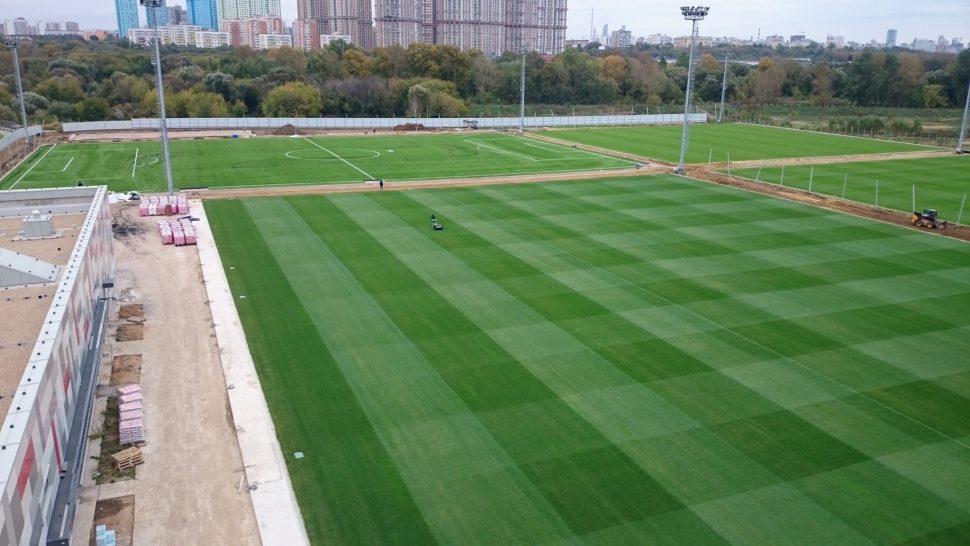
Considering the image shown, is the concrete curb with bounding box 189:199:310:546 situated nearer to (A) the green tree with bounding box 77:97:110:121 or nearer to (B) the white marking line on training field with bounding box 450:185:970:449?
(B) the white marking line on training field with bounding box 450:185:970:449

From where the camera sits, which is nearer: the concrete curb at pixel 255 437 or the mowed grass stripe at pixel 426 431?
the concrete curb at pixel 255 437

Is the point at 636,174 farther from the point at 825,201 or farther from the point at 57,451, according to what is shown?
the point at 57,451

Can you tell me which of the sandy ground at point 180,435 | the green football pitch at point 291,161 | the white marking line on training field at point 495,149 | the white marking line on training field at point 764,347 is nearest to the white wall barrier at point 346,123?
the green football pitch at point 291,161

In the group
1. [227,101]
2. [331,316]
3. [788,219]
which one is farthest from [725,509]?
[227,101]

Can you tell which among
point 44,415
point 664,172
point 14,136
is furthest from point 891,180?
point 14,136

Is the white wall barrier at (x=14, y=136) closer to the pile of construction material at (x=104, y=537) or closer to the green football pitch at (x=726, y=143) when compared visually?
the green football pitch at (x=726, y=143)

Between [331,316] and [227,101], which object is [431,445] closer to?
[331,316]

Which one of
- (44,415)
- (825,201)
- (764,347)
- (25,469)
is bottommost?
(764,347)
